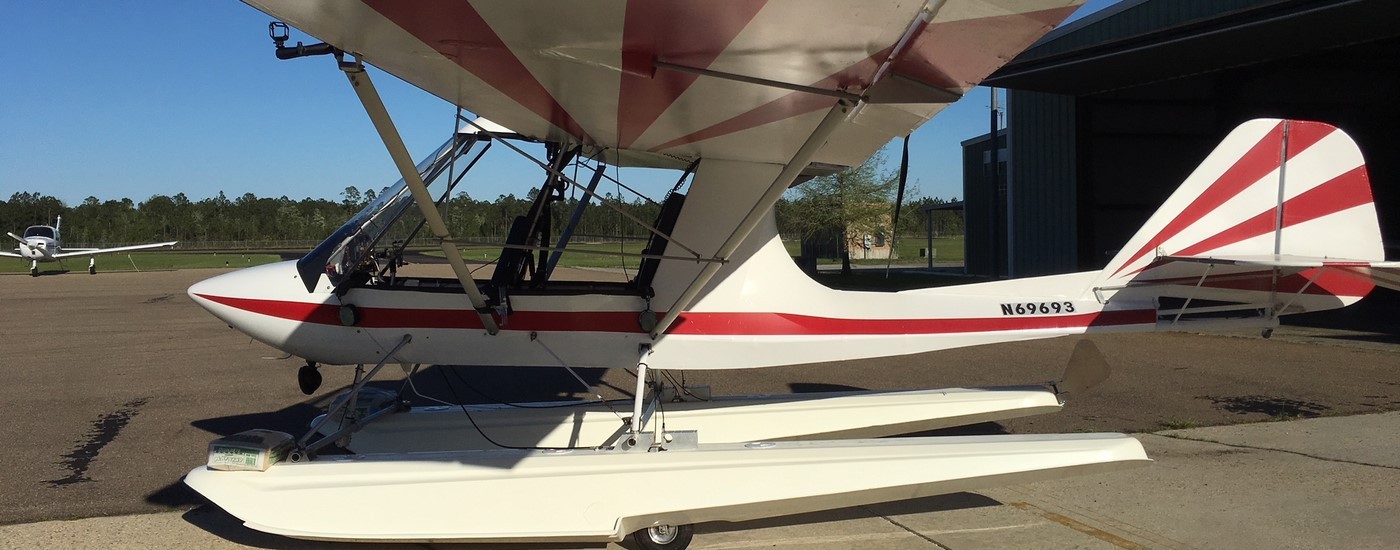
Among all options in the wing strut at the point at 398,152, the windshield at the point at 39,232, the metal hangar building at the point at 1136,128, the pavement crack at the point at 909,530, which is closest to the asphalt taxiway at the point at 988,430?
the pavement crack at the point at 909,530

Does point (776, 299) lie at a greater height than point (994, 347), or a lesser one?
greater

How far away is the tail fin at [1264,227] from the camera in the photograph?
5535 mm

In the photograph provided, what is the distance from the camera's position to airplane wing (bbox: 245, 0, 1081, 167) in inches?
108

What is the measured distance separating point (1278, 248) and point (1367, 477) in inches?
59.6

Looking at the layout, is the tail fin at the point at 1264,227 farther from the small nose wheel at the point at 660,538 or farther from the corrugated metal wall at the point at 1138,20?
the corrugated metal wall at the point at 1138,20

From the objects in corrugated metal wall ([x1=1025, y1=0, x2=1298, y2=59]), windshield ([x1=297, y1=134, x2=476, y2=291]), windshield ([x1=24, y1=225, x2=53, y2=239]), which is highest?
corrugated metal wall ([x1=1025, y1=0, x2=1298, y2=59])

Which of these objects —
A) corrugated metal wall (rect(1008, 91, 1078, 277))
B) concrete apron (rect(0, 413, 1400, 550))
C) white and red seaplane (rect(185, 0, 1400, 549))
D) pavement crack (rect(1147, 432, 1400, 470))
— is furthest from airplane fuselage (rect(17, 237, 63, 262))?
pavement crack (rect(1147, 432, 1400, 470))

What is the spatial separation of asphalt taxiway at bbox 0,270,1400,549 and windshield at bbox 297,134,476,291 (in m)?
1.47

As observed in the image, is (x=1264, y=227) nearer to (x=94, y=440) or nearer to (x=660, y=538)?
(x=660, y=538)

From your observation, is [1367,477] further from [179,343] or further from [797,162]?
[179,343]

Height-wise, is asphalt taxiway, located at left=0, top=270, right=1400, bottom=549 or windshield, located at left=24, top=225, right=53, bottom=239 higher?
windshield, located at left=24, top=225, right=53, bottom=239

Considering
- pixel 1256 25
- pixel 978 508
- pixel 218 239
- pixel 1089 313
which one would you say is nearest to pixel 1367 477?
pixel 1089 313

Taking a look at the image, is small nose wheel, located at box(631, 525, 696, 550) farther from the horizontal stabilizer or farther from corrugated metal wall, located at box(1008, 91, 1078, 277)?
corrugated metal wall, located at box(1008, 91, 1078, 277)

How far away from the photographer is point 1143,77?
60.4 feet
